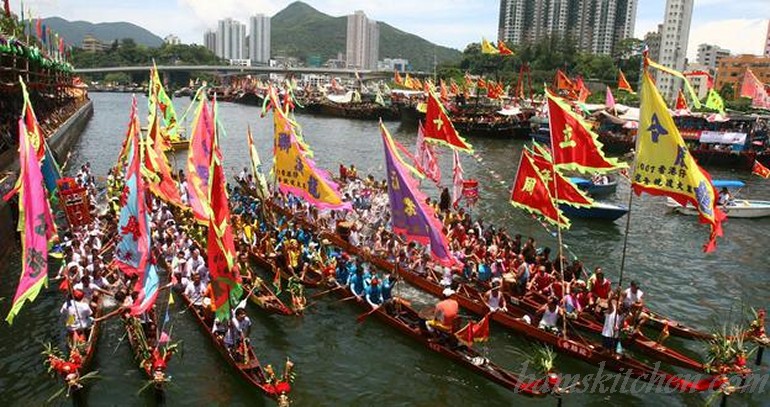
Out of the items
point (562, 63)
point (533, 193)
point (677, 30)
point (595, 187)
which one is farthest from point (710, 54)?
point (533, 193)

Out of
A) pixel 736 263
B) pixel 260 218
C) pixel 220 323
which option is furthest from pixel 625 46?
pixel 220 323

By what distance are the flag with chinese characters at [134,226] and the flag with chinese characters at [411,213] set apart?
7.07 metres

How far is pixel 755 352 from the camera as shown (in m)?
18.2

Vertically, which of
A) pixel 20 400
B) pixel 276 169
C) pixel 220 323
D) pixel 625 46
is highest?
pixel 625 46

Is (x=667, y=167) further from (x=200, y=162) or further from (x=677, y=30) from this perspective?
(x=677, y=30)

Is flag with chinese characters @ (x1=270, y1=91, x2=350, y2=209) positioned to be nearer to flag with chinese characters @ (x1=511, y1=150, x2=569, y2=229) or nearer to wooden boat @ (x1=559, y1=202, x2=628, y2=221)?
flag with chinese characters @ (x1=511, y1=150, x2=569, y2=229)

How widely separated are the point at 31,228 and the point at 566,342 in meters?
14.2

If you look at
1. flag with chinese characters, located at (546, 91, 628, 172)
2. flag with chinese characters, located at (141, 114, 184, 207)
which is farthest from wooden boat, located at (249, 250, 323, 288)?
flag with chinese characters, located at (546, 91, 628, 172)

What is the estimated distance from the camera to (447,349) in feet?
54.9

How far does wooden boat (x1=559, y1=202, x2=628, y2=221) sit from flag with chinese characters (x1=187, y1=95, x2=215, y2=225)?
22492 millimetres

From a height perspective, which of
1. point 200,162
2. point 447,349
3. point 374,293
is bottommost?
point 447,349

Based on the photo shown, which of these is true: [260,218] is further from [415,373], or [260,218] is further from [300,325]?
[415,373]

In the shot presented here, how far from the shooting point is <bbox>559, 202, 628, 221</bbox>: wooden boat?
32956 mm

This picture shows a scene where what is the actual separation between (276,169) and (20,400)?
36.4ft
